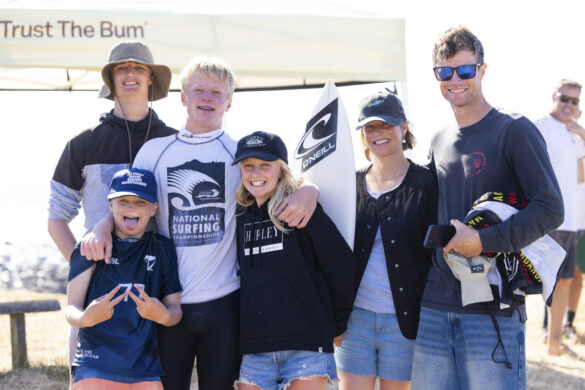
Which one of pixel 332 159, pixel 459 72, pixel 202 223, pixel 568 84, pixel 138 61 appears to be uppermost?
pixel 568 84

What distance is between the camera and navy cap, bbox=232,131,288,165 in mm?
2039

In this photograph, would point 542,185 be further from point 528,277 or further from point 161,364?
point 161,364

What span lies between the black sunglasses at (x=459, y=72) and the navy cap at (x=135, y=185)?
1145mm

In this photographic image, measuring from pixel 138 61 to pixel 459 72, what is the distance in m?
1.32

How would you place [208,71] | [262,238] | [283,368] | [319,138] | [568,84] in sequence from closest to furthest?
[283,368]
[262,238]
[208,71]
[319,138]
[568,84]

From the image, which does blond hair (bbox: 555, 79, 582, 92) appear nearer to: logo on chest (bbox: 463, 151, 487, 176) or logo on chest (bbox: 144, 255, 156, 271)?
logo on chest (bbox: 463, 151, 487, 176)

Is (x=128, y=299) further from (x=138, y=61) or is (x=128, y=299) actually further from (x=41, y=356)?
(x=41, y=356)

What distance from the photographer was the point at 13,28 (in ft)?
11.6

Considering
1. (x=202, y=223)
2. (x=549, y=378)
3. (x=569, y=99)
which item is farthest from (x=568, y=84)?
(x=202, y=223)

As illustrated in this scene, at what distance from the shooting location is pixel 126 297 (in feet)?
6.63

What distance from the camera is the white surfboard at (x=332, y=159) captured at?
91.7 inches

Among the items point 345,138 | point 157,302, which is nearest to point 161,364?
point 157,302

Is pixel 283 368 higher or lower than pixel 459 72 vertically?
lower

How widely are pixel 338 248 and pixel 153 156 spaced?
811 millimetres
